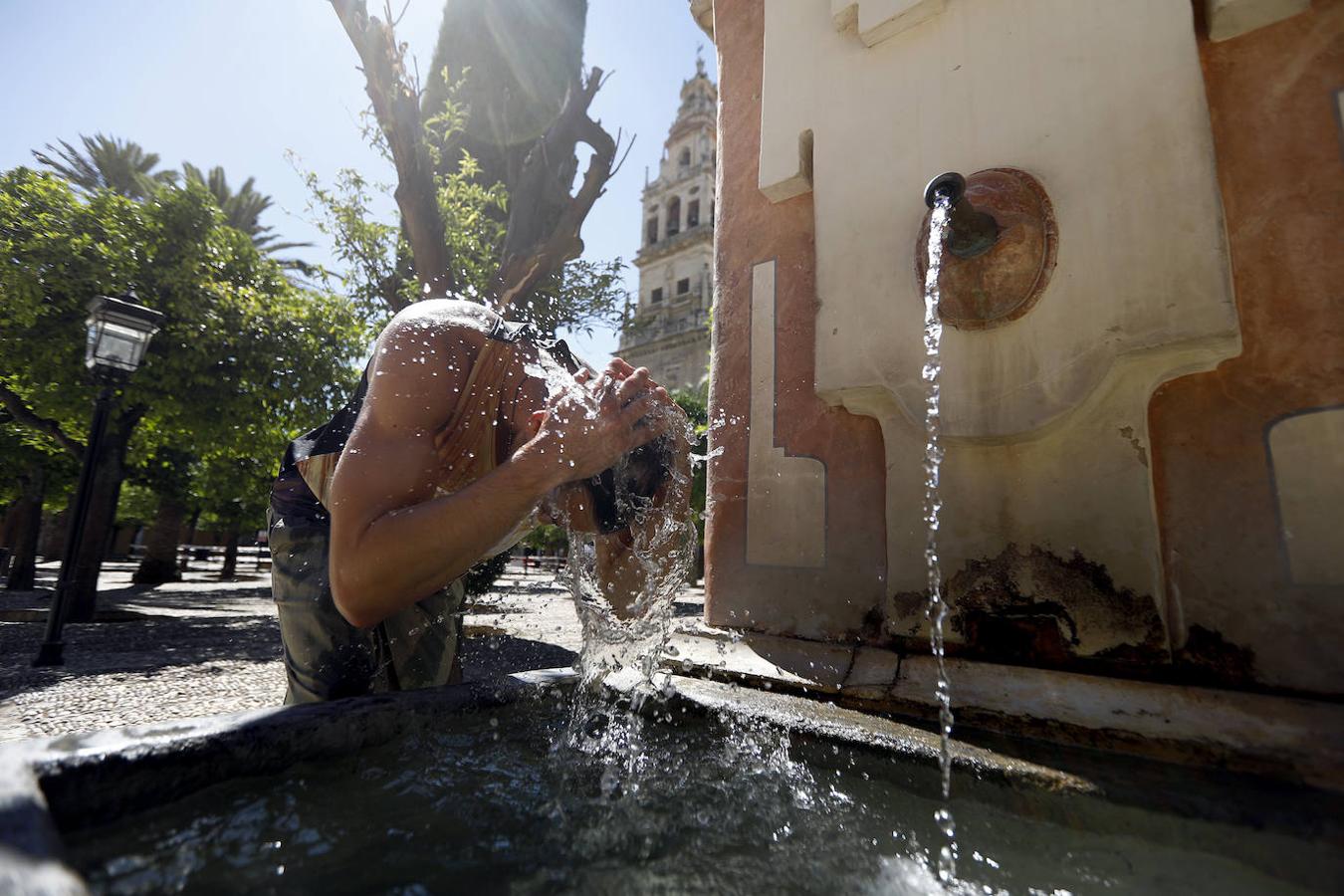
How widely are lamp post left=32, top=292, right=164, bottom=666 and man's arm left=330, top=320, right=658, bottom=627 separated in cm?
529

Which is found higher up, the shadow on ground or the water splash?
the water splash

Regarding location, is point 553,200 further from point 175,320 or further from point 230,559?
point 230,559

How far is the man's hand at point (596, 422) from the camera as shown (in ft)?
4.63

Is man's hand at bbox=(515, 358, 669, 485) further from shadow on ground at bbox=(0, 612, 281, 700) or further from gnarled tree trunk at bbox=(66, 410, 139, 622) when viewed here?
gnarled tree trunk at bbox=(66, 410, 139, 622)

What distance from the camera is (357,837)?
0.95 metres

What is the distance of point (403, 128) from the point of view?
5.73 m

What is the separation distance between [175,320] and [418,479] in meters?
8.02

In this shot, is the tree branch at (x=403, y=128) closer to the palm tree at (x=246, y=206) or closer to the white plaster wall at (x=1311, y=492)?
the white plaster wall at (x=1311, y=492)

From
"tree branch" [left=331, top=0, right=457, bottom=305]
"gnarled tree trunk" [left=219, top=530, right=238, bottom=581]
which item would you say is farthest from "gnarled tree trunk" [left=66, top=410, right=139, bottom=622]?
"gnarled tree trunk" [left=219, top=530, right=238, bottom=581]

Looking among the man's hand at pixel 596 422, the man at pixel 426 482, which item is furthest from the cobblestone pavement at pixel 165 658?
the man's hand at pixel 596 422

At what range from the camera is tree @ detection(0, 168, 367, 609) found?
267 inches

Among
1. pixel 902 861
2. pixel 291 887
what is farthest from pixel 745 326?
pixel 291 887

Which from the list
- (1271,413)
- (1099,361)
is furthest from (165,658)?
(1271,413)

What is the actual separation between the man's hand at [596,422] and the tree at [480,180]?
4.51 metres
